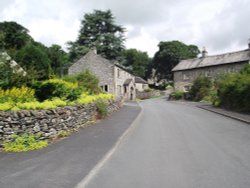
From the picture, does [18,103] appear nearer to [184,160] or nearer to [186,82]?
[184,160]

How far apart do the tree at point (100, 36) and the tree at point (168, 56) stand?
19286 millimetres

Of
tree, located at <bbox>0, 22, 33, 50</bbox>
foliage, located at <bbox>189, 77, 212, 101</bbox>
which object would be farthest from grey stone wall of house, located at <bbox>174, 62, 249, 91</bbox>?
tree, located at <bbox>0, 22, 33, 50</bbox>

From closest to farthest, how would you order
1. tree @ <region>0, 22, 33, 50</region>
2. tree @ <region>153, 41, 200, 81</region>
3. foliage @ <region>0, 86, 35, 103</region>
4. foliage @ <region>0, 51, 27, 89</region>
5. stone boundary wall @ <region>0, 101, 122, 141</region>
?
stone boundary wall @ <region>0, 101, 122, 141</region> → foliage @ <region>0, 86, 35, 103</region> → foliage @ <region>0, 51, 27, 89</region> → tree @ <region>0, 22, 33, 50</region> → tree @ <region>153, 41, 200, 81</region>

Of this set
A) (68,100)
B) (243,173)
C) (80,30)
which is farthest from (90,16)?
(243,173)

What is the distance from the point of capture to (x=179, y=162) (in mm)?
7781

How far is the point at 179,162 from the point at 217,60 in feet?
170

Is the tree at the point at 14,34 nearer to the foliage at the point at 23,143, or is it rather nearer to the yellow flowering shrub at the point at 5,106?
the yellow flowering shrub at the point at 5,106

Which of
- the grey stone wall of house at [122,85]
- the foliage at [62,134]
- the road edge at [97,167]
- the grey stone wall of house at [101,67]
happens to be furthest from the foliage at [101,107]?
the grey stone wall of house at [122,85]

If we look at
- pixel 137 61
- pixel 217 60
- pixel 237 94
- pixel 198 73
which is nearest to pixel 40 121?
pixel 237 94

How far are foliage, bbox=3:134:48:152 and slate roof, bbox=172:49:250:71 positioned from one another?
47.4 metres

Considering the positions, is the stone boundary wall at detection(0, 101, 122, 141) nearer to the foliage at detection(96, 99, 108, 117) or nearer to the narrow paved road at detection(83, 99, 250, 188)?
the narrow paved road at detection(83, 99, 250, 188)

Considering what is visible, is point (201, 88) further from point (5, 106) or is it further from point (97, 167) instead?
point (97, 167)

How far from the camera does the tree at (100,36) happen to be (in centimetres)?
5694

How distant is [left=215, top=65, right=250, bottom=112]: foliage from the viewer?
20.6m
